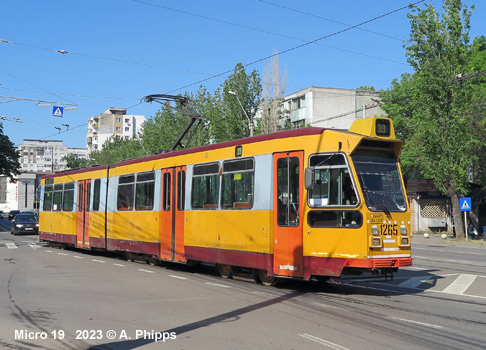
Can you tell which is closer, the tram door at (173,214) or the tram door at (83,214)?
the tram door at (173,214)

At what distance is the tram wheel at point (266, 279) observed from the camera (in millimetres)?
12547

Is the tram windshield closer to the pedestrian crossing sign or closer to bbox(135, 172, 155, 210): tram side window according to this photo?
bbox(135, 172, 155, 210): tram side window

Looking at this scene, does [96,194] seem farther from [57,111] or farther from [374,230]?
[374,230]

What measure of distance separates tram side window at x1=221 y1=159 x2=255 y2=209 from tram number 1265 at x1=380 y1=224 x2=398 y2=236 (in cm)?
318

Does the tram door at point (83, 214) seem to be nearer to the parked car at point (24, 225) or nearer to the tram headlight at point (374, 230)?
the tram headlight at point (374, 230)

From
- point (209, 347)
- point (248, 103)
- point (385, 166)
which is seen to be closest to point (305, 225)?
point (385, 166)

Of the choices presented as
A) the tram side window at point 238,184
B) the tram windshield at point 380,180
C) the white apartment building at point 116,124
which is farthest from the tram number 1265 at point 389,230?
the white apartment building at point 116,124

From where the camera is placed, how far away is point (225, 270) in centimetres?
1430

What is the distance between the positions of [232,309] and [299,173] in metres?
3.31

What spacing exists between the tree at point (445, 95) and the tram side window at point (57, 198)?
2098 cm

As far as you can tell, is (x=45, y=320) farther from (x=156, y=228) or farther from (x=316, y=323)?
(x=156, y=228)

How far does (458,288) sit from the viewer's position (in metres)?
12.2

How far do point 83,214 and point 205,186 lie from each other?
1015 cm

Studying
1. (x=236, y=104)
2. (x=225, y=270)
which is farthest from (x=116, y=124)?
(x=225, y=270)
